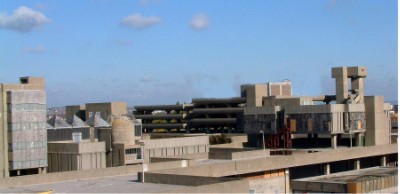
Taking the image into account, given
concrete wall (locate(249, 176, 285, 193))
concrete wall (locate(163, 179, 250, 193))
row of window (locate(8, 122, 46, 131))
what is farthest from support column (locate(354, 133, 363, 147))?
concrete wall (locate(163, 179, 250, 193))

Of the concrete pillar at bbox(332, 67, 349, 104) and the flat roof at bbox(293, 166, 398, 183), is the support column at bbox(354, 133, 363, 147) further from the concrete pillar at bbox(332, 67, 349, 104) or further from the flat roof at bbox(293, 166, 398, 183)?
the flat roof at bbox(293, 166, 398, 183)

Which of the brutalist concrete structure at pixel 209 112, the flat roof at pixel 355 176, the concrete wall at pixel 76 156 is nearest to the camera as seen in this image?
the flat roof at pixel 355 176

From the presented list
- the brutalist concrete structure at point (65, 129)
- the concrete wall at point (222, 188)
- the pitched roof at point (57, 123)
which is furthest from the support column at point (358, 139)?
the concrete wall at point (222, 188)

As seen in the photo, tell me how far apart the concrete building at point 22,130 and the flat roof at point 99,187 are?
17.4 metres

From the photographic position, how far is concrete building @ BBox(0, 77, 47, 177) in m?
64.9

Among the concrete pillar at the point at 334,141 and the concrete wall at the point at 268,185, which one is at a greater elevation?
the concrete pillar at the point at 334,141

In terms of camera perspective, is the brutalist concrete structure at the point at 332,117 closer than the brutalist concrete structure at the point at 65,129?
No

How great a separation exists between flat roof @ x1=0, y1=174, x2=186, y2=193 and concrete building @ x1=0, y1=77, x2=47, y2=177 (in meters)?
17.4

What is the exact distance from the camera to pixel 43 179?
47688 millimetres

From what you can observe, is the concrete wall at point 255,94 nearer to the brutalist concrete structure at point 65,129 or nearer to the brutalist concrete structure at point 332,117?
the brutalist concrete structure at point 332,117

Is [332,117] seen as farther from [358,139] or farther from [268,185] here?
[268,185]

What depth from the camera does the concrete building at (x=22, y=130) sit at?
64875mm

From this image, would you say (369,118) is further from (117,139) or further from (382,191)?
(382,191)

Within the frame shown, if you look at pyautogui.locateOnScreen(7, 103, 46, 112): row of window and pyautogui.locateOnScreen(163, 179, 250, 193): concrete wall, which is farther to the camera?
pyautogui.locateOnScreen(7, 103, 46, 112): row of window
